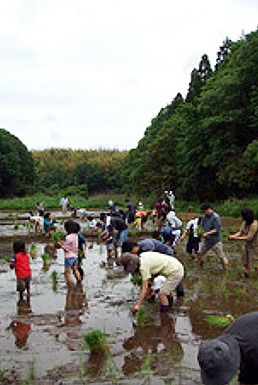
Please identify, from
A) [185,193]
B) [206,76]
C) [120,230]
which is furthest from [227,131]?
[120,230]

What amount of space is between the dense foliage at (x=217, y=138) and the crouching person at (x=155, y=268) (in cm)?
1862

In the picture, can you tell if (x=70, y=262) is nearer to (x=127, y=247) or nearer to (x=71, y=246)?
(x=71, y=246)

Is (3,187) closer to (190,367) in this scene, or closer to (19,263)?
(19,263)

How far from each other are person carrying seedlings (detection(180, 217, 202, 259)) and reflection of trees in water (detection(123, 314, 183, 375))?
4882mm

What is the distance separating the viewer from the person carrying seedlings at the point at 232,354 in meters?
2.50

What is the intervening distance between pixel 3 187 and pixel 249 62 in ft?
132

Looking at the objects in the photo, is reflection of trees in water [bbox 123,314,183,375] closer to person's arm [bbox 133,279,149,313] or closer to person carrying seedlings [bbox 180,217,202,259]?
person's arm [bbox 133,279,149,313]

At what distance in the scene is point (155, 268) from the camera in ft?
21.4

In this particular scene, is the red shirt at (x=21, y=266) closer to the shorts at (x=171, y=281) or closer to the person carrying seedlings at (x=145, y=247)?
the person carrying seedlings at (x=145, y=247)

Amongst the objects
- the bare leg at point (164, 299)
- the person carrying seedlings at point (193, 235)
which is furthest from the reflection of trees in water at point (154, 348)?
the person carrying seedlings at point (193, 235)

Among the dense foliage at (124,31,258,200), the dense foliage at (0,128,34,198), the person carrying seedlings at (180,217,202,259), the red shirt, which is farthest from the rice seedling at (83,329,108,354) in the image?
the dense foliage at (0,128,34,198)

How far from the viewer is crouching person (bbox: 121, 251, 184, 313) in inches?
246

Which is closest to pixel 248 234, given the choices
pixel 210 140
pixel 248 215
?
pixel 248 215

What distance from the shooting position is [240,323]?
9.11ft
